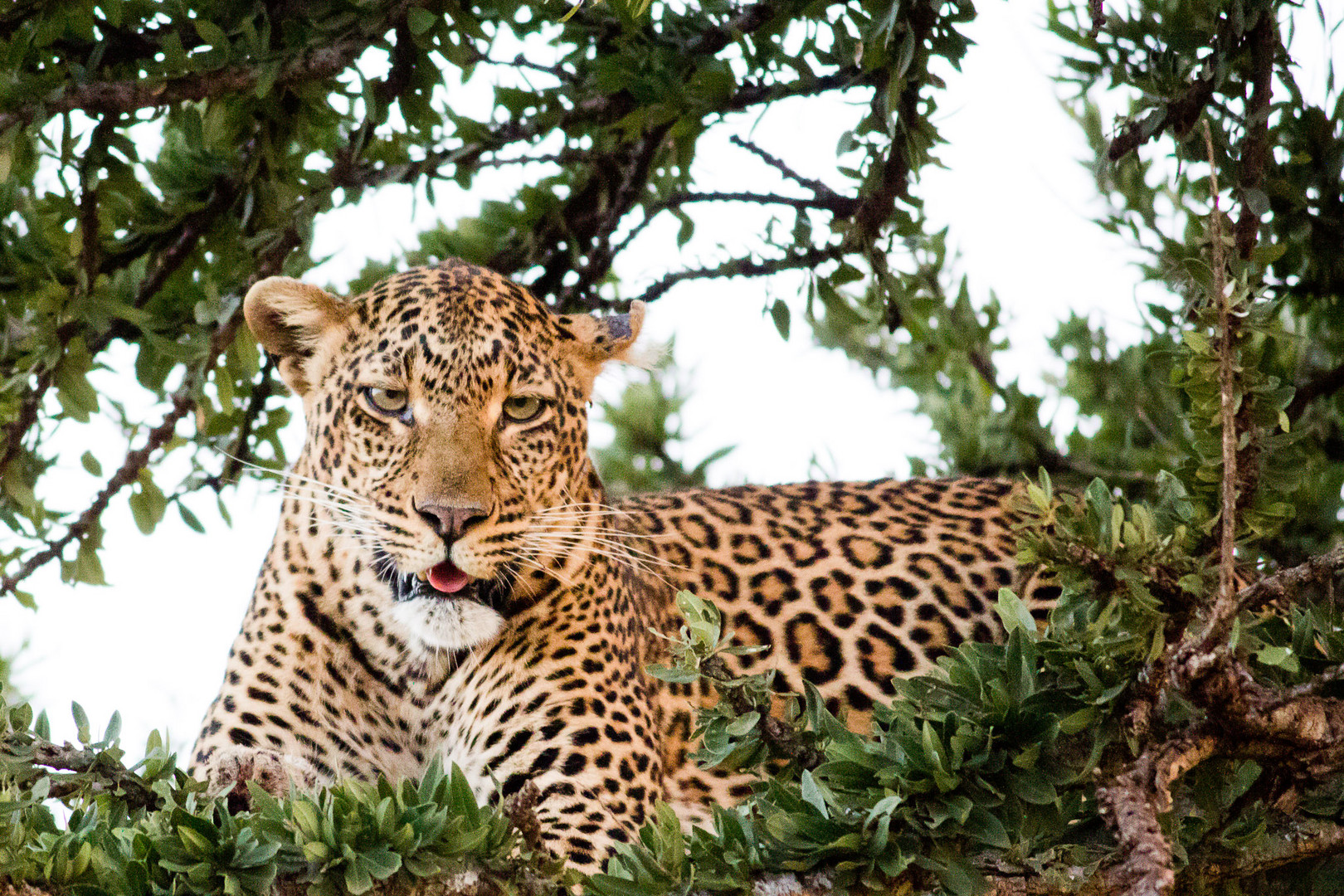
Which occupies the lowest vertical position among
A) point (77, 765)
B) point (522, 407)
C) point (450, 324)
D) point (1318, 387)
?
point (77, 765)

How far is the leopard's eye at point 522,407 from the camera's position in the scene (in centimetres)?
598

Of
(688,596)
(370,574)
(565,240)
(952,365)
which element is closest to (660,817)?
(688,596)

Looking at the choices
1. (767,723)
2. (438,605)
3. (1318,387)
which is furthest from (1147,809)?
(1318,387)

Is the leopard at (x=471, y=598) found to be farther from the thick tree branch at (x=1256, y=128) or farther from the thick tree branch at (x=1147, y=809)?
the thick tree branch at (x=1147, y=809)

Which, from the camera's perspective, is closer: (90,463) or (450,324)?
(450,324)

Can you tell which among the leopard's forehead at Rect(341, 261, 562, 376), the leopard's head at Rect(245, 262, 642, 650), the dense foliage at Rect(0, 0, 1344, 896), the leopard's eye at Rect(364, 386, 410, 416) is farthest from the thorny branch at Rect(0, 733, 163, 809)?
the leopard's forehead at Rect(341, 261, 562, 376)

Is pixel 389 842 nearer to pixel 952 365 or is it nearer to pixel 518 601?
pixel 518 601

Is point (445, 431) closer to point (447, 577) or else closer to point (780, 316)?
point (447, 577)

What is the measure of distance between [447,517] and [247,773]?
1.02m

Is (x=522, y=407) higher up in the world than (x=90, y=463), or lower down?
higher up

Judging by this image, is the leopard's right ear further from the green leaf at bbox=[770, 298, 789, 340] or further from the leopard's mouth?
the green leaf at bbox=[770, 298, 789, 340]

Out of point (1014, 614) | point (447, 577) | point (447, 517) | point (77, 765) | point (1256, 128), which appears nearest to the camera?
point (1014, 614)

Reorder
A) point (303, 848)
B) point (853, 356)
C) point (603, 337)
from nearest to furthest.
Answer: point (303, 848) < point (603, 337) < point (853, 356)

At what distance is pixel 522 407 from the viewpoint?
19.7 ft
